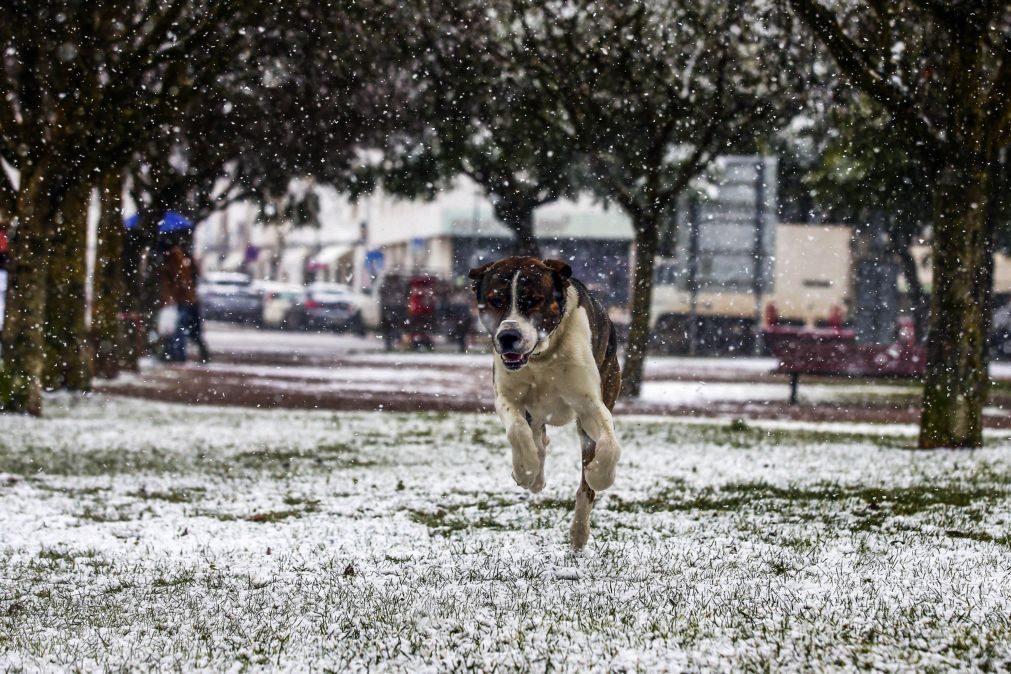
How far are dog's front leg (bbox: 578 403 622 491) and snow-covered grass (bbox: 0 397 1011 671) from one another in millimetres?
377

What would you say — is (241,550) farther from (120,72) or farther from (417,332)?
(417,332)

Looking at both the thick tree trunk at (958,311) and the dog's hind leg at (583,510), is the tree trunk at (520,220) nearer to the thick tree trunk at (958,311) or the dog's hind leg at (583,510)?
the thick tree trunk at (958,311)

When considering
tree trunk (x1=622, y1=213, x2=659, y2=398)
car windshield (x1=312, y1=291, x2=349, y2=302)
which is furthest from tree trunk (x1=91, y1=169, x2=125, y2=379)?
car windshield (x1=312, y1=291, x2=349, y2=302)

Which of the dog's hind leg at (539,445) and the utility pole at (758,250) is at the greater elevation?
the utility pole at (758,250)

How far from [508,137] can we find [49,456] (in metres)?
8.96

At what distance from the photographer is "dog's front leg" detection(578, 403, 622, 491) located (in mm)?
5582

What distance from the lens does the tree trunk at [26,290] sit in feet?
41.0

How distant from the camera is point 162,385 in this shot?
18.5m

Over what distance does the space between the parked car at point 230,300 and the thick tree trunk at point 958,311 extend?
31.5 meters

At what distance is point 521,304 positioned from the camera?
5512 mm

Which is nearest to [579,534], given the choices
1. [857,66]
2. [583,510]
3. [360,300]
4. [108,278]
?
[583,510]

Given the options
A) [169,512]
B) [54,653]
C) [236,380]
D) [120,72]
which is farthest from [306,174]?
[54,653]

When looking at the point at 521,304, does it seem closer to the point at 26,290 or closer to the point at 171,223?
the point at 26,290

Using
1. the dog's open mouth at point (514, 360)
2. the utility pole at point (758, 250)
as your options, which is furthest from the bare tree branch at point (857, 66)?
the utility pole at point (758, 250)
